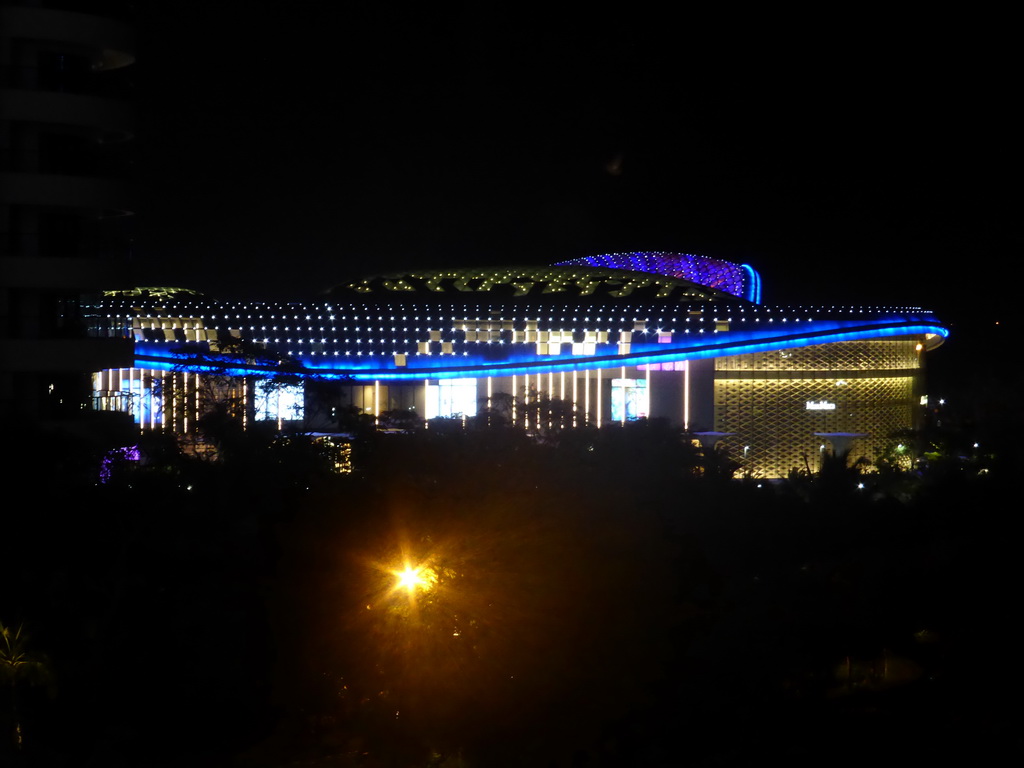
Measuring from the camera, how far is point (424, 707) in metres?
16.0

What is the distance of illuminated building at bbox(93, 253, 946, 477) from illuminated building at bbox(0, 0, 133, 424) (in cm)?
2438

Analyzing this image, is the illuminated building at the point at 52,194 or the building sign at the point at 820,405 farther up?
the illuminated building at the point at 52,194

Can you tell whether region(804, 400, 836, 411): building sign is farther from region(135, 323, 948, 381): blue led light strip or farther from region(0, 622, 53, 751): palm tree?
region(0, 622, 53, 751): palm tree

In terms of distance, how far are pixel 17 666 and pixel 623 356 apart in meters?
35.2

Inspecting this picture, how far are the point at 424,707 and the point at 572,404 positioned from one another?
85.6 feet

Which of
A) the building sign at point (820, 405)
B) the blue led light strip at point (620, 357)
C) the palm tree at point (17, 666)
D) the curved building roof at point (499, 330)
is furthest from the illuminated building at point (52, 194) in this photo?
the building sign at point (820, 405)

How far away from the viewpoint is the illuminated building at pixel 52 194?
73.8ft

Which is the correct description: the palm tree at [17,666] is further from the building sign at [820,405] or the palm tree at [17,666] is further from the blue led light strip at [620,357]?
the building sign at [820,405]

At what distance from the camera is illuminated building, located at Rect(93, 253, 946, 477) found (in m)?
48.8

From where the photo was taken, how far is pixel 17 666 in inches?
631

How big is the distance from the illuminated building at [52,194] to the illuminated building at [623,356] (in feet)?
80.0

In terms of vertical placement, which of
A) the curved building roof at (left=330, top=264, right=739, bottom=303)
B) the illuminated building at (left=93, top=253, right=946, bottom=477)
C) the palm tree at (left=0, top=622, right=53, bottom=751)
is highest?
the curved building roof at (left=330, top=264, right=739, bottom=303)

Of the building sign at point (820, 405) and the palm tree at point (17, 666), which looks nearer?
the palm tree at point (17, 666)

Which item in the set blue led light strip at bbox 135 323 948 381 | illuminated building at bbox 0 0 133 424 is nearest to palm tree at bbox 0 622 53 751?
illuminated building at bbox 0 0 133 424
